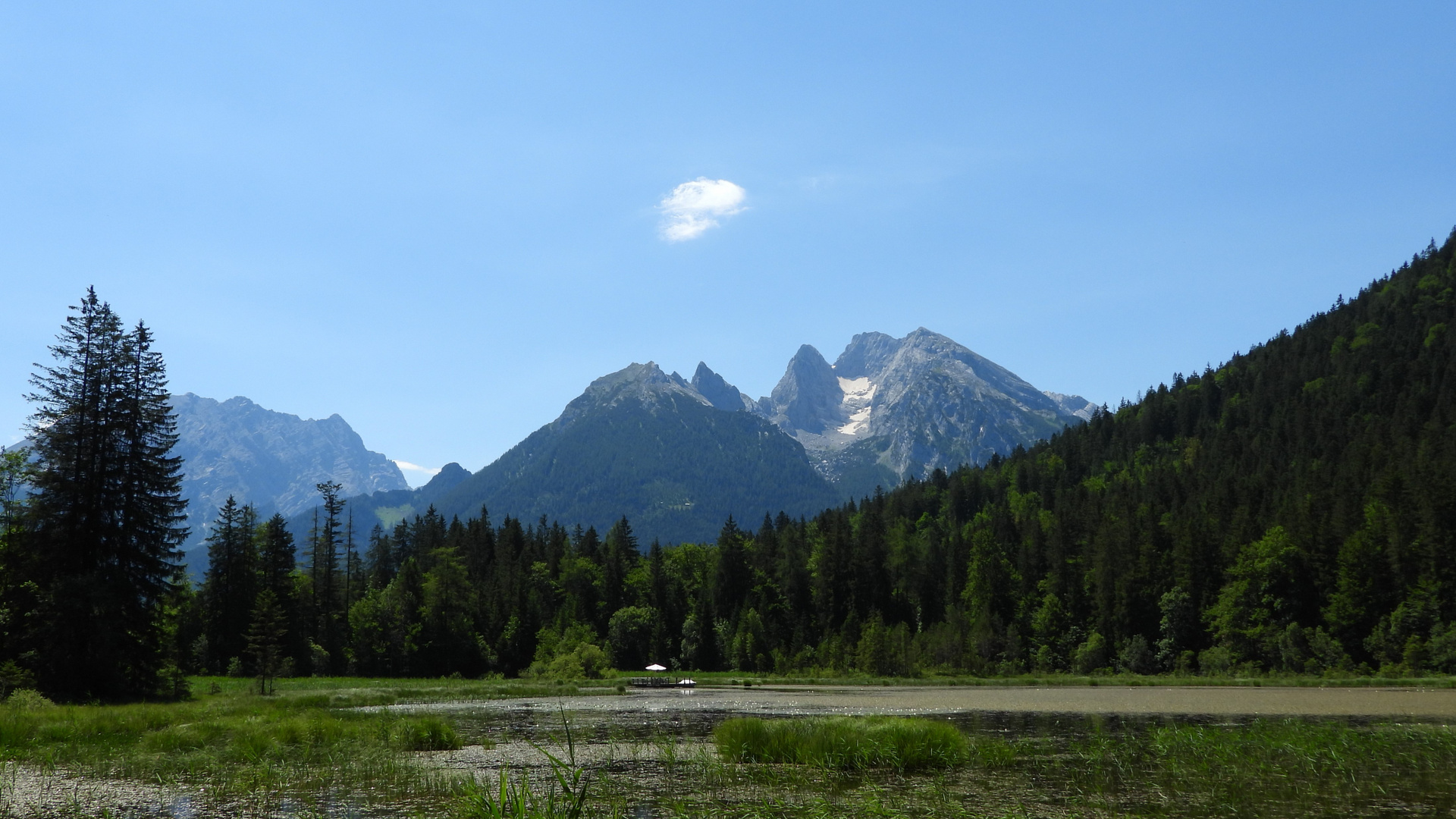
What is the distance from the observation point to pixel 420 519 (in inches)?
7087

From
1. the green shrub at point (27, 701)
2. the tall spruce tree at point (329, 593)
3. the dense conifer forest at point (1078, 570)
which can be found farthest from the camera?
the tall spruce tree at point (329, 593)

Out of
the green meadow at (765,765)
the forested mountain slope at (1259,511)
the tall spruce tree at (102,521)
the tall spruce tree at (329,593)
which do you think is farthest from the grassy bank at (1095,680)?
the tall spruce tree at (102,521)

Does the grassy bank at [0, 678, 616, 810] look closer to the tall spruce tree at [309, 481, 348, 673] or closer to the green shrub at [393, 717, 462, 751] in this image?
the green shrub at [393, 717, 462, 751]

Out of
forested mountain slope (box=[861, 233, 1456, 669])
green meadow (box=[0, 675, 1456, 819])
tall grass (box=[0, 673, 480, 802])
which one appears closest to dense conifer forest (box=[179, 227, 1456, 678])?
forested mountain slope (box=[861, 233, 1456, 669])

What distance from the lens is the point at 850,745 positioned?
28.6 meters

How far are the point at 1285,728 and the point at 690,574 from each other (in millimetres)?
131702

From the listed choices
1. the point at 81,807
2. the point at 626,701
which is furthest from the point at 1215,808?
the point at 626,701

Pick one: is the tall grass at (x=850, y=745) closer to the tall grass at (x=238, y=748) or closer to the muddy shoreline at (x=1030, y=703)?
the tall grass at (x=238, y=748)

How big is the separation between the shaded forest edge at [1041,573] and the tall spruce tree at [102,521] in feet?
43.0

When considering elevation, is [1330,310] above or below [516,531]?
above

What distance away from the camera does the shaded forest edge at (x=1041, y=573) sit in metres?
96.1

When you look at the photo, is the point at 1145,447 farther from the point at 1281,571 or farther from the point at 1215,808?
the point at 1215,808

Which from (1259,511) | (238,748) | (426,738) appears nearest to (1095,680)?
(1259,511)

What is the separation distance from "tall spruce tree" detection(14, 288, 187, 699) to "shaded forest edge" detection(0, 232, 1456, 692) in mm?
13105
